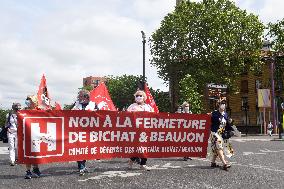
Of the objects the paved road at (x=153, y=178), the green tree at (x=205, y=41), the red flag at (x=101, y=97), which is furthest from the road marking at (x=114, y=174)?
the green tree at (x=205, y=41)

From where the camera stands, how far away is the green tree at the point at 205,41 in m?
50.2

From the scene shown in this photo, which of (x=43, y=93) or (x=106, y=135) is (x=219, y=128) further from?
(x=43, y=93)

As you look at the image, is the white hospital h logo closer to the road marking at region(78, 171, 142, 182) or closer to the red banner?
Result: the red banner

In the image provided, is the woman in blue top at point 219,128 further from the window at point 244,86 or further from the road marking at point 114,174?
the window at point 244,86

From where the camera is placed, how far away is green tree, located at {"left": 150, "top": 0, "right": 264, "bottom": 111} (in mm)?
50219

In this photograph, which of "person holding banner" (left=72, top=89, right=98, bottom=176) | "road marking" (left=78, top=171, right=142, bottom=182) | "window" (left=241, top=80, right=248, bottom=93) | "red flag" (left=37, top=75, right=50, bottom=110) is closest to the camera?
"road marking" (left=78, top=171, right=142, bottom=182)

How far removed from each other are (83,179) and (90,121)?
5.07 feet

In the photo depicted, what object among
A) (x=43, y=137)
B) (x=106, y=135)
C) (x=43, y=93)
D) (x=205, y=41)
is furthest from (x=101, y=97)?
(x=205, y=41)

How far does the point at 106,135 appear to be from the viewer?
1038 cm

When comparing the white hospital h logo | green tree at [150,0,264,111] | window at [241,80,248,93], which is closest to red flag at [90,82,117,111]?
the white hospital h logo

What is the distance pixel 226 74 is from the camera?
53.1 metres

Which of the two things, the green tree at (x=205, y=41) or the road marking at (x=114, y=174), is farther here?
the green tree at (x=205, y=41)

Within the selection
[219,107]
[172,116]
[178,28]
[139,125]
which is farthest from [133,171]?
[178,28]

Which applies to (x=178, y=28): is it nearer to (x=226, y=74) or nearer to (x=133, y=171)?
(x=226, y=74)
